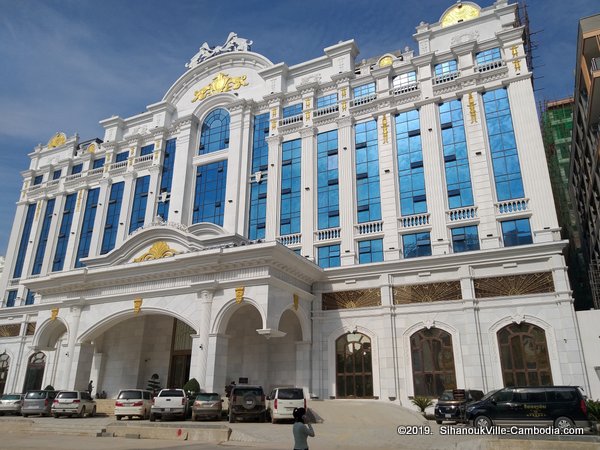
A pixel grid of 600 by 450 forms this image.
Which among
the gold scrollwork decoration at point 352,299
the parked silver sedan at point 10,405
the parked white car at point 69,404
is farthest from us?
the gold scrollwork decoration at point 352,299

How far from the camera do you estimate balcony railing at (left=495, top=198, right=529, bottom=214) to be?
25.7 metres

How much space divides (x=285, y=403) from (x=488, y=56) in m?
24.7

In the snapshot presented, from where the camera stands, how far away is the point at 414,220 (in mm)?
28297

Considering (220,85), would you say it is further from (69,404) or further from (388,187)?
(69,404)

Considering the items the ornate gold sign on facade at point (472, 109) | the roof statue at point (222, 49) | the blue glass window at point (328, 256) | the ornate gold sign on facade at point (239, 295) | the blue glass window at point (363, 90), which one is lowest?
the ornate gold sign on facade at point (239, 295)

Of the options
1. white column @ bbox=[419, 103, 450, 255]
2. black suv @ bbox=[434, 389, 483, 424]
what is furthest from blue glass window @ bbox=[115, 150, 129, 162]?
black suv @ bbox=[434, 389, 483, 424]

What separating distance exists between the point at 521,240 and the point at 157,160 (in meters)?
28.0

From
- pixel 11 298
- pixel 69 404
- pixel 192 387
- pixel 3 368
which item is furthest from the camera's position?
pixel 11 298

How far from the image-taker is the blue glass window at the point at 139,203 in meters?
38.0

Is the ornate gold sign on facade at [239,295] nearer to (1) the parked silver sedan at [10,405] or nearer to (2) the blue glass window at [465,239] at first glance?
(2) the blue glass window at [465,239]

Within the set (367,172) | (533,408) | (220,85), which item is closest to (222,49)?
(220,85)

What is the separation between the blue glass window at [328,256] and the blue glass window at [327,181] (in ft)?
4.80

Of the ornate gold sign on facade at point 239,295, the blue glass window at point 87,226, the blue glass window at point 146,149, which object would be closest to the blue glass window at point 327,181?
the ornate gold sign on facade at point 239,295

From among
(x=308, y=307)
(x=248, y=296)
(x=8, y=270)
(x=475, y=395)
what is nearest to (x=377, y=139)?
(x=308, y=307)
